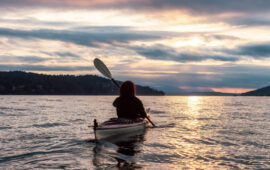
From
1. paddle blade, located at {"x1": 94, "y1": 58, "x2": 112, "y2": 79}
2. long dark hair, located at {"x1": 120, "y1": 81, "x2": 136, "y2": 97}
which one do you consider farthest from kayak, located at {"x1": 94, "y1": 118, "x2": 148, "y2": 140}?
paddle blade, located at {"x1": 94, "y1": 58, "x2": 112, "y2": 79}

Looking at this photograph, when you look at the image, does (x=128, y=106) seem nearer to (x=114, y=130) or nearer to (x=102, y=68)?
(x=114, y=130)

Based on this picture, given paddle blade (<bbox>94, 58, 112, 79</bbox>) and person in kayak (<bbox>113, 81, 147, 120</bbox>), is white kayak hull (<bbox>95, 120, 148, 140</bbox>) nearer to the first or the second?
person in kayak (<bbox>113, 81, 147, 120</bbox>)

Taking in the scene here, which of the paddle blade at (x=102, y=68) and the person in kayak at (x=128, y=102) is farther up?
the paddle blade at (x=102, y=68)

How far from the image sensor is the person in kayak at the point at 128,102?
1229cm

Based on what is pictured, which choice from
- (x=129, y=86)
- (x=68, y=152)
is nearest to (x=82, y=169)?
(x=68, y=152)

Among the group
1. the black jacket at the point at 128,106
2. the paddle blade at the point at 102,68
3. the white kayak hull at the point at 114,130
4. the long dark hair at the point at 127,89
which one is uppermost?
the paddle blade at the point at 102,68

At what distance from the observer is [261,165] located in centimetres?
857

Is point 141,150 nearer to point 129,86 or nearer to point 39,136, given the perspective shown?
point 129,86

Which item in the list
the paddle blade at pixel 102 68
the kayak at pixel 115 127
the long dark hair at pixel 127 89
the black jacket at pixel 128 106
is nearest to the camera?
the kayak at pixel 115 127

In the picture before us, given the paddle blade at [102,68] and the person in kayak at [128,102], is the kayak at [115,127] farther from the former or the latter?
the paddle blade at [102,68]

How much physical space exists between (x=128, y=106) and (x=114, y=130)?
1.58 m

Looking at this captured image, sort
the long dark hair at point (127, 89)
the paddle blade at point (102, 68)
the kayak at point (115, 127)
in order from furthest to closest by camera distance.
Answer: the paddle blade at point (102, 68), the long dark hair at point (127, 89), the kayak at point (115, 127)

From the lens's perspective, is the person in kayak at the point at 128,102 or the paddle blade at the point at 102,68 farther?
the paddle blade at the point at 102,68

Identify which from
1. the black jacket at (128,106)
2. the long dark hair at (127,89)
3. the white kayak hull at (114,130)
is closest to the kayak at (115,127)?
the white kayak hull at (114,130)
